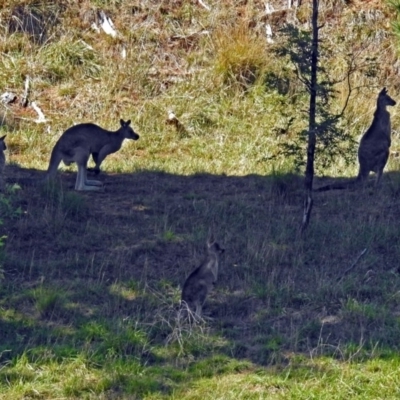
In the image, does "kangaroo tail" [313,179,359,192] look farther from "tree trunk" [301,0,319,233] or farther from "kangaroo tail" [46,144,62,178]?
"kangaroo tail" [46,144,62,178]

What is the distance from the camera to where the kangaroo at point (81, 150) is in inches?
483

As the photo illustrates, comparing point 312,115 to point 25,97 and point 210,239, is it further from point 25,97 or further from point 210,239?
point 25,97

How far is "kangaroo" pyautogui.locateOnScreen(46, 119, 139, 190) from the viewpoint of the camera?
12.3 metres

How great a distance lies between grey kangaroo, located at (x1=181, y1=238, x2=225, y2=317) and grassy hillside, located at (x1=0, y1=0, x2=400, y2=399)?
17cm

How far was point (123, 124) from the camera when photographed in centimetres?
1377

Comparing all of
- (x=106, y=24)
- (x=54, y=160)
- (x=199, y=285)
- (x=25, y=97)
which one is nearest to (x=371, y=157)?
(x=54, y=160)

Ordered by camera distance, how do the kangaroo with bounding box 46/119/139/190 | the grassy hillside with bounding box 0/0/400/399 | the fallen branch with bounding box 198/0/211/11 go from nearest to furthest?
1. the grassy hillside with bounding box 0/0/400/399
2. the kangaroo with bounding box 46/119/139/190
3. the fallen branch with bounding box 198/0/211/11

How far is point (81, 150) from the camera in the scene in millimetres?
12453

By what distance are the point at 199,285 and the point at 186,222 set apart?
2.50 m

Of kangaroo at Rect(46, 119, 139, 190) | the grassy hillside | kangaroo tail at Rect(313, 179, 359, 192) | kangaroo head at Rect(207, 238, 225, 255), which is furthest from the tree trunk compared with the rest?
kangaroo at Rect(46, 119, 139, 190)

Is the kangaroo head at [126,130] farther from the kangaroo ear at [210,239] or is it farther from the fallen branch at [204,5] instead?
the fallen branch at [204,5]

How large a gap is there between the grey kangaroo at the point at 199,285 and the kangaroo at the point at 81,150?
12.7ft

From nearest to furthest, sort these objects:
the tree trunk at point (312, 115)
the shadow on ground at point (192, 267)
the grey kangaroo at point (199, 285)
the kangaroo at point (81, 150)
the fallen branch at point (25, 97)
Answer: the shadow on ground at point (192, 267) → the grey kangaroo at point (199, 285) → the tree trunk at point (312, 115) → the kangaroo at point (81, 150) → the fallen branch at point (25, 97)

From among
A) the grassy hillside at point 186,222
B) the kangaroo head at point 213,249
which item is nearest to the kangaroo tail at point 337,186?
the grassy hillside at point 186,222
